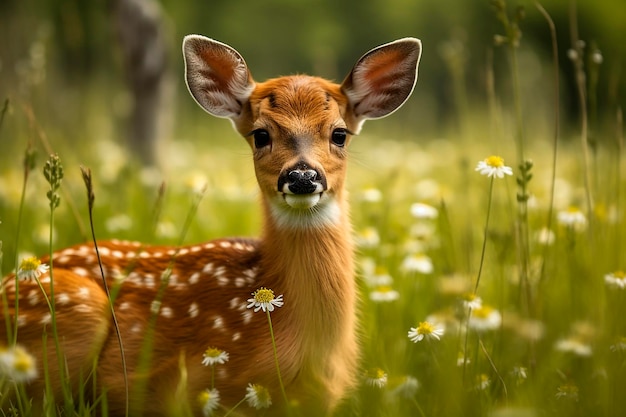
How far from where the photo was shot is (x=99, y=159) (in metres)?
6.66

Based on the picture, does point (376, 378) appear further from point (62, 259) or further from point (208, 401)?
point (62, 259)

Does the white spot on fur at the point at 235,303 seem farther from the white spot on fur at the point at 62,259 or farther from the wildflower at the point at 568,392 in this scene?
the wildflower at the point at 568,392

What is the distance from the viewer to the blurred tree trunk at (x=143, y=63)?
564 cm

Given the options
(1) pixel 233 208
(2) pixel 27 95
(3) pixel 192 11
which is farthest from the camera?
(3) pixel 192 11

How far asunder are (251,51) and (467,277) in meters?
14.5

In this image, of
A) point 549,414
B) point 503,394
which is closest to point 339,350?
point 503,394

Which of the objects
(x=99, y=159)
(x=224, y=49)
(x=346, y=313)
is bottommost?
(x=346, y=313)

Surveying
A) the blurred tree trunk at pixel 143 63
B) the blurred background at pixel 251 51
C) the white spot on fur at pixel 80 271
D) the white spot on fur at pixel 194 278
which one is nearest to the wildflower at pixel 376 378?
the white spot on fur at pixel 194 278

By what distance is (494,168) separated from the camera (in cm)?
276

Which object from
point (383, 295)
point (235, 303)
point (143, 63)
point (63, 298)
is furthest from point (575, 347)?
point (143, 63)

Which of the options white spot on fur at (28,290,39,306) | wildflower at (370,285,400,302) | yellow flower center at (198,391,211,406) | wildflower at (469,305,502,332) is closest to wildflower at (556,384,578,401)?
wildflower at (469,305,502,332)

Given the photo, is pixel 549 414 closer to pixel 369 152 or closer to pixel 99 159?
pixel 99 159

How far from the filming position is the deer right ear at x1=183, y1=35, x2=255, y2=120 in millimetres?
3146

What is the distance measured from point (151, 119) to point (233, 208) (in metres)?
1.12
